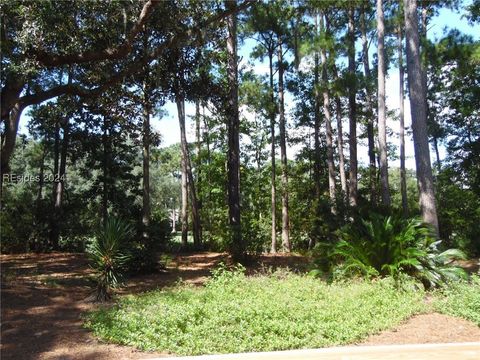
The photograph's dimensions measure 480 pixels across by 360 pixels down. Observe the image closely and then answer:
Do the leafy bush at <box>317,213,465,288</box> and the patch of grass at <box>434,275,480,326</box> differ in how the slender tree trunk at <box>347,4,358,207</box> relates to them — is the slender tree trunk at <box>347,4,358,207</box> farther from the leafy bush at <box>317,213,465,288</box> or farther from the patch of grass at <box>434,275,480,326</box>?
the patch of grass at <box>434,275,480,326</box>

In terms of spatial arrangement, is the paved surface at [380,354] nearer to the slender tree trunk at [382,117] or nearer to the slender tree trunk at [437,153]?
the slender tree trunk at [382,117]

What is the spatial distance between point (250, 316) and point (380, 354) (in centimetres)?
164

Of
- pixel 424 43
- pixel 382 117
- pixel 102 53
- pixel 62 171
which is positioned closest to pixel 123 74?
pixel 102 53

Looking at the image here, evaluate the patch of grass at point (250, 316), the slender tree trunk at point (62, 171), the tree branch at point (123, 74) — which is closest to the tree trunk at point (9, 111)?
the tree branch at point (123, 74)

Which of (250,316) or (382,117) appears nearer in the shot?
(250,316)

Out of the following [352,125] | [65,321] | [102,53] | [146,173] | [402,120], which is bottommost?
[65,321]

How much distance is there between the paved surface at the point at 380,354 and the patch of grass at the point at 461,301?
1701 millimetres

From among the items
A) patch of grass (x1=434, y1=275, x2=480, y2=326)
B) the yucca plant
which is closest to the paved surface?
patch of grass (x1=434, y1=275, x2=480, y2=326)

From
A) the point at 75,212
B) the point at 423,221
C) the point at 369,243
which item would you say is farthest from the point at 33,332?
the point at 75,212

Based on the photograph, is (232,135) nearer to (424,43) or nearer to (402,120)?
(424,43)

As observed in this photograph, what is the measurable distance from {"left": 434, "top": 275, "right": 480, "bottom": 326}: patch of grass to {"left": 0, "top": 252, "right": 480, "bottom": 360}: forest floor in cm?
13

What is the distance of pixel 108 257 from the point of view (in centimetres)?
695

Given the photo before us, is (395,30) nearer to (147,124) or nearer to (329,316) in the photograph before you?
(147,124)

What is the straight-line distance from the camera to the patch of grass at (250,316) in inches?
174
